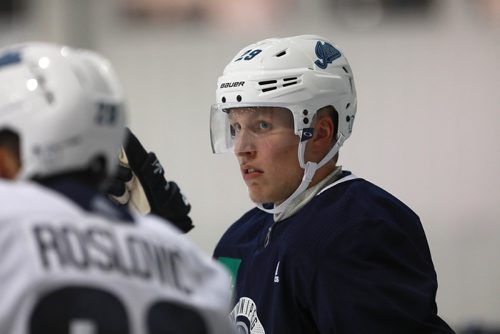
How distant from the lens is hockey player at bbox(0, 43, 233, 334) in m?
1.67

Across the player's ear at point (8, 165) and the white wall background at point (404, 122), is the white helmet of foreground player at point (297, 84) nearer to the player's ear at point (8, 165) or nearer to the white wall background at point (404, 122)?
the player's ear at point (8, 165)

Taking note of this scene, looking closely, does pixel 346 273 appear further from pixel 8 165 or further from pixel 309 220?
pixel 8 165

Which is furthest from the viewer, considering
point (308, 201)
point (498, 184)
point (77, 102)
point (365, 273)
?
point (498, 184)

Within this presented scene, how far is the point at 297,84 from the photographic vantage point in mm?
3053

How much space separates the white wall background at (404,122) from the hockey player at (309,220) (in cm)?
313

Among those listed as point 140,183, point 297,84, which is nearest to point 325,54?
point 297,84

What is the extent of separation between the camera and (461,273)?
6316 mm

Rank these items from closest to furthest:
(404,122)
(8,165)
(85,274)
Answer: (85,274), (8,165), (404,122)

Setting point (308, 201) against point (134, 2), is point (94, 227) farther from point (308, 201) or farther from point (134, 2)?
point (134, 2)

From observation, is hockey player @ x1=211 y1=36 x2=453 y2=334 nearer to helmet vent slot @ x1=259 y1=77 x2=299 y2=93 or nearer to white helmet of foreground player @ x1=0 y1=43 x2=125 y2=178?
helmet vent slot @ x1=259 y1=77 x2=299 y2=93

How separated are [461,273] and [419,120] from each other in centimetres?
87

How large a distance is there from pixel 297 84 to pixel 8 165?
1.32m

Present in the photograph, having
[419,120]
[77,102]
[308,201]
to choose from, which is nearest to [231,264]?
[308,201]

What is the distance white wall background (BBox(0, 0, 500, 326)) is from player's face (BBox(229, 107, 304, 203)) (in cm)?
326
